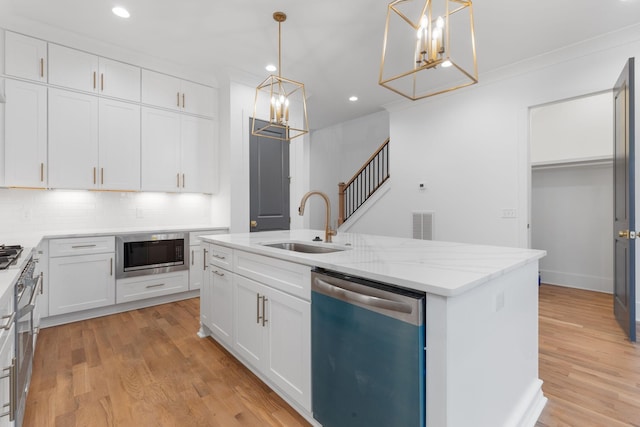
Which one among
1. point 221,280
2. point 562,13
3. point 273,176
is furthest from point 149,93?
point 562,13

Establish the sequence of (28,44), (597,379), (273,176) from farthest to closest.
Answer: (273,176)
(28,44)
(597,379)

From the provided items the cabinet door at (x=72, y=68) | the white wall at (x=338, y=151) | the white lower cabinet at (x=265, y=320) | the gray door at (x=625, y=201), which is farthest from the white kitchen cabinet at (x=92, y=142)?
the gray door at (x=625, y=201)

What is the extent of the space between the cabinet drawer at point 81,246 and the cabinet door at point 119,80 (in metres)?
1.70

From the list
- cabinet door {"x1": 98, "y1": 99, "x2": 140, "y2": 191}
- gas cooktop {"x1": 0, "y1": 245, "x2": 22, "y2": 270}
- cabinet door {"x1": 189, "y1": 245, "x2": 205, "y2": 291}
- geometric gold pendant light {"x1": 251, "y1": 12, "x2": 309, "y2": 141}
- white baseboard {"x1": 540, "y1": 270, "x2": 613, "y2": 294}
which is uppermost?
geometric gold pendant light {"x1": 251, "y1": 12, "x2": 309, "y2": 141}

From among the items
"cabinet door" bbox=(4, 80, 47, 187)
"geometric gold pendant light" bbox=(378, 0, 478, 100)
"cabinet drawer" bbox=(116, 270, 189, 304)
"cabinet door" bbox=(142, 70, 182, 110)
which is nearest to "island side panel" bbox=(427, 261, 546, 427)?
"geometric gold pendant light" bbox=(378, 0, 478, 100)

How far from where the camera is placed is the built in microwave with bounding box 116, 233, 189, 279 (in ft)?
11.5

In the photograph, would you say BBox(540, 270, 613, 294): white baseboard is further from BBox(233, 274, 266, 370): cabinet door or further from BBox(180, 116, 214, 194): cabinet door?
BBox(180, 116, 214, 194): cabinet door

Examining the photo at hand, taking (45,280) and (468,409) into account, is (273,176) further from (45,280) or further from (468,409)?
(468,409)

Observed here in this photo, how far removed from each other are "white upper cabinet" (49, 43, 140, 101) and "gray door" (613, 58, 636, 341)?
16.7 ft

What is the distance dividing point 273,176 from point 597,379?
4.01 metres

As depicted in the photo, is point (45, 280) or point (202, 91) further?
point (202, 91)

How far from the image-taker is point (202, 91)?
14.4ft

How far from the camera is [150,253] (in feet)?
12.2

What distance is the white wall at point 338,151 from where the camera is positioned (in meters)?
6.58
